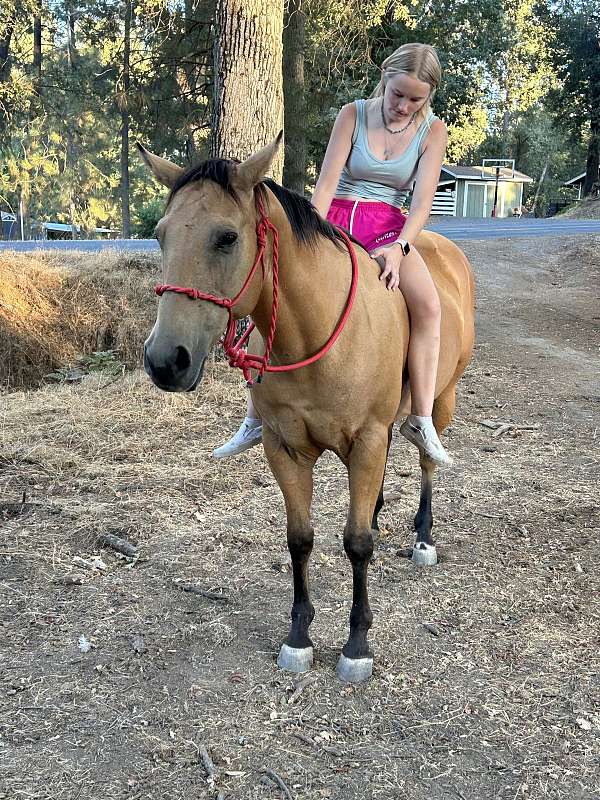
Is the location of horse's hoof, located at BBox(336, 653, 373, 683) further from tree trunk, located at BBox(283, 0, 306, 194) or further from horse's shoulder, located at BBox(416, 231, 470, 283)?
tree trunk, located at BBox(283, 0, 306, 194)

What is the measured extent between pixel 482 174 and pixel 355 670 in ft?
172

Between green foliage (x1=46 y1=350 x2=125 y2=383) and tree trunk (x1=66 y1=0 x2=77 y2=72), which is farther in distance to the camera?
tree trunk (x1=66 y1=0 x2=77 y2=72)

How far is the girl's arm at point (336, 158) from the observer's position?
3.22m

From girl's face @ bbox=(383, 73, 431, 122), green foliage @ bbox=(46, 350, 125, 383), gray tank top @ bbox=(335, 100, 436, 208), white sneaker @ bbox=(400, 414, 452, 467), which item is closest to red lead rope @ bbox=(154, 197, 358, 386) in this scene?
gray tank top @ bbox=(335, 100, 436, 208)

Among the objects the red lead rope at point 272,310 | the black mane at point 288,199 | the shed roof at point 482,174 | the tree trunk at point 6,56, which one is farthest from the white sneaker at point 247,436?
the shed roof at point 482,174

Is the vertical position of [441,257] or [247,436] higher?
[441,257]

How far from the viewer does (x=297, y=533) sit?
10.2 ft

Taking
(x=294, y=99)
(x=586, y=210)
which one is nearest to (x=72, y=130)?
(x=294, y=99)

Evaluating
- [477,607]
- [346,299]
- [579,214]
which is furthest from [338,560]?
[579,214]

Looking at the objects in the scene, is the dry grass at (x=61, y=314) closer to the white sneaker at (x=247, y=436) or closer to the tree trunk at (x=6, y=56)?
the white sneaker at (x=247, y=436)

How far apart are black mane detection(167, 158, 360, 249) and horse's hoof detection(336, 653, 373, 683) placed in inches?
70.0

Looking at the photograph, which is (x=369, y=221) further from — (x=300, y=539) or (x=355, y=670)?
(x=355, y=670)

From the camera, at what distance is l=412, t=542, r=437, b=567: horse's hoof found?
4044 mm

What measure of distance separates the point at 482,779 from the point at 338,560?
1.73m
